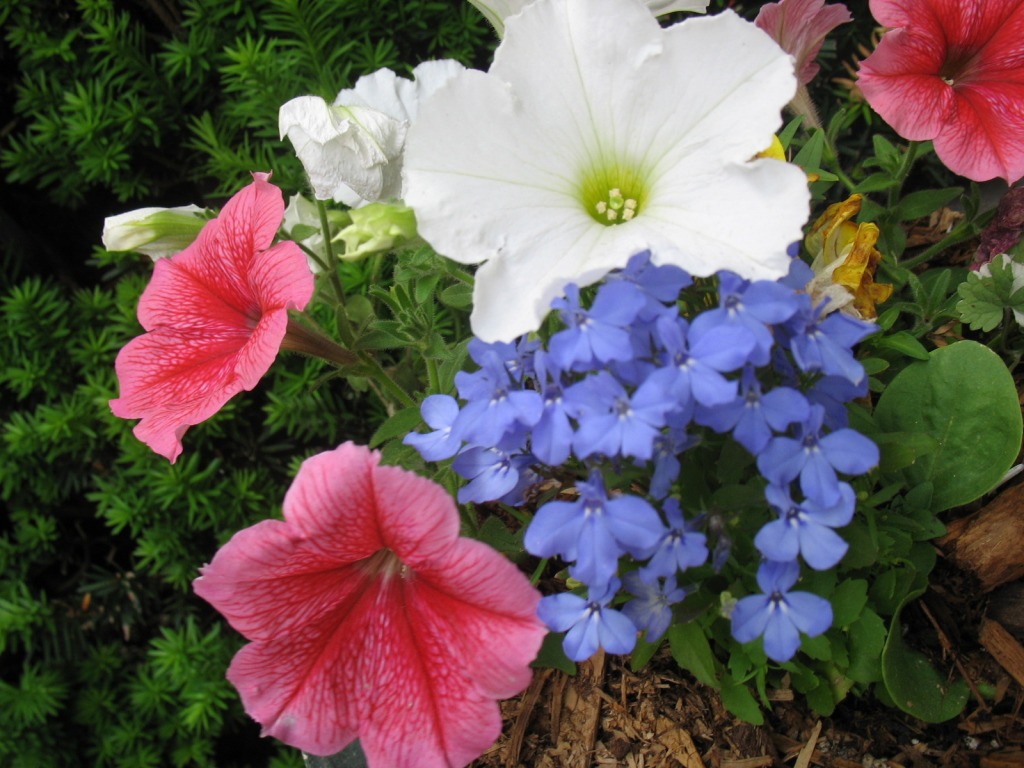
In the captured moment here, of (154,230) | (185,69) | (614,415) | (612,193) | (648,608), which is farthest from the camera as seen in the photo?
(185,69)

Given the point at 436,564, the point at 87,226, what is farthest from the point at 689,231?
the point at 87,226

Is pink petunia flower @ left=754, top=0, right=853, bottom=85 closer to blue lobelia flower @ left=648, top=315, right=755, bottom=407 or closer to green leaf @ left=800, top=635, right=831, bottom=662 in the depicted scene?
blue lobelia flower @ left=648, top=315, right=755, bottom=407

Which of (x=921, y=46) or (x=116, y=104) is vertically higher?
(x=921, y=46)

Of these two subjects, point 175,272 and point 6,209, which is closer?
point 175,272

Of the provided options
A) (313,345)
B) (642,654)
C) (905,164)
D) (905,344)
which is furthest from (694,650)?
(905,164)

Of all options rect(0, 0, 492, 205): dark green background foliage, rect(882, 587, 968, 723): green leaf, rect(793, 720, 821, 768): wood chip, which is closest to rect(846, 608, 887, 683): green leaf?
rect(882, 587, 968, 723): green leaf

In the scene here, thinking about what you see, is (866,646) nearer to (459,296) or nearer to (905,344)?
(905,344)

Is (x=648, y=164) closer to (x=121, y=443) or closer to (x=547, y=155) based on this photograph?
(x=547, y=155)
